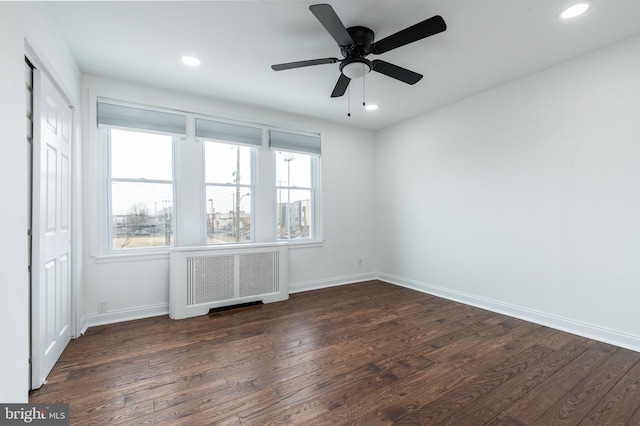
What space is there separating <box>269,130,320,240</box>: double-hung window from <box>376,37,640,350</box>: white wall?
5.39ft

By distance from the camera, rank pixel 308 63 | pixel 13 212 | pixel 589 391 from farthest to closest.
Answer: pixel 308 63
pixel 589 391
pixel 13 212

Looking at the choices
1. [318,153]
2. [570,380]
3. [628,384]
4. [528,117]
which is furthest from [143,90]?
[628,384]

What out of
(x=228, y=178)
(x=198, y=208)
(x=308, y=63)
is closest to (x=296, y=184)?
(x=228, y=178)

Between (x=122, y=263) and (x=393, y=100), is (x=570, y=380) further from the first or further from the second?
(x=122, y=263)

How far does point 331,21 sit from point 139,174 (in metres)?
2.87

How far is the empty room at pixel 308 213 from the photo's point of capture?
1.89 m

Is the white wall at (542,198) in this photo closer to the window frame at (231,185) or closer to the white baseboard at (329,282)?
the white baseboard at (329,282)

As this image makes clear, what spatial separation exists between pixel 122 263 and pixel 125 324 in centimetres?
68

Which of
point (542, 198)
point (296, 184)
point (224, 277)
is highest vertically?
point (296, 184)

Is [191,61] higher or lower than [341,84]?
higher

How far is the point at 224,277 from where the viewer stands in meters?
3.65

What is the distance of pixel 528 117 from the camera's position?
3.25m

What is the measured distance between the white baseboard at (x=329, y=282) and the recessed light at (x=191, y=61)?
3.12 metres

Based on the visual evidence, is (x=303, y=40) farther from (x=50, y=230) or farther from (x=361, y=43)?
(x=50, y=230)
